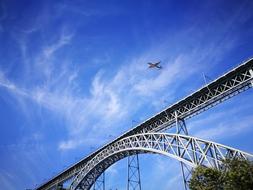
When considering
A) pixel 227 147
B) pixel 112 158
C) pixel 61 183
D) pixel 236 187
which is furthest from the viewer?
pixel 61 183

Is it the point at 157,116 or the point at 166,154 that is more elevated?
the point at 157,116

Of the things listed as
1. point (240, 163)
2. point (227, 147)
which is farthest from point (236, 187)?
point (227, 147)

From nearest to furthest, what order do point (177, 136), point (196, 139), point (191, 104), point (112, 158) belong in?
point (196, 139), point (177, 136), point (191, 104), point (112, 158)

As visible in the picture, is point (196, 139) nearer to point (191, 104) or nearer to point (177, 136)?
point (177, 136)

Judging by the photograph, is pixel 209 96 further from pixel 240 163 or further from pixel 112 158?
pixel 112 158

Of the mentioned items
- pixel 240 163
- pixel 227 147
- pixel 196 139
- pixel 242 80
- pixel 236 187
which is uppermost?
pixel 242 80

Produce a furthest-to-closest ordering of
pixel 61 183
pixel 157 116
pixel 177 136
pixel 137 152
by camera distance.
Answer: pixel 61 183, pixel 137 152, pixel 157 116, pixel 177 136

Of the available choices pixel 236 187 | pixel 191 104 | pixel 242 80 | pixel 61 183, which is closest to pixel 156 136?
pixel 191 104

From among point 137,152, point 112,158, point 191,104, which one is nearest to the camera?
point 191,104

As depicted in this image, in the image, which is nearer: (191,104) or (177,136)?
(177,136)
